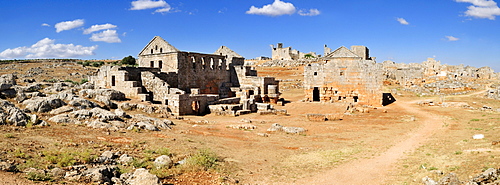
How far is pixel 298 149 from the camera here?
12367 millimetres

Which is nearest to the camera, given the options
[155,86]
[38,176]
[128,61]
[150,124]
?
[38,176]

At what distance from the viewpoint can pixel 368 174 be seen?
9.36 meters

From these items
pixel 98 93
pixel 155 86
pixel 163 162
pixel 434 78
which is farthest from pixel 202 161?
pixel 434 78

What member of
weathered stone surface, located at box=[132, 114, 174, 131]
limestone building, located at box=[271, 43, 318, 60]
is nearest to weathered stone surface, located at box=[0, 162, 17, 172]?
weathered stone surface, located at box=[132, 114, 174, 131]

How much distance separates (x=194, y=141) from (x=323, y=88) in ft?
66.3

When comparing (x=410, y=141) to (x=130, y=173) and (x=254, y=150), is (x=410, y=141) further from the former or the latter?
(x=130, y=173)

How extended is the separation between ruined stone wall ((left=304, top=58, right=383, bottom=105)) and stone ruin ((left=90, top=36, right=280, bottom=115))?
3838 millimetres

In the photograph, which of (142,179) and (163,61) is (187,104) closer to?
(163,61)

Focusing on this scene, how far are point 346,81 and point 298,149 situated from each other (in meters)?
18.5

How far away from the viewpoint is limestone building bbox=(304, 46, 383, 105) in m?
28.6

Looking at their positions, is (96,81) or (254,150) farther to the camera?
(96,81)

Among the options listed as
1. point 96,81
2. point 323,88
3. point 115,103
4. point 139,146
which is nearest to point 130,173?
point 139,146

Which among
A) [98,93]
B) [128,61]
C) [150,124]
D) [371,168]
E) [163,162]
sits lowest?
[371,168]

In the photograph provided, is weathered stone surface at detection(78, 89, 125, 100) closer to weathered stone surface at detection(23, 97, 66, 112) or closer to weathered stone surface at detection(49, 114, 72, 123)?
weathered stone surface at detection(23, 97, 66, 112)
